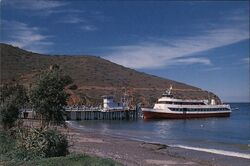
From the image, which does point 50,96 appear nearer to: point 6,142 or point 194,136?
point 6,142

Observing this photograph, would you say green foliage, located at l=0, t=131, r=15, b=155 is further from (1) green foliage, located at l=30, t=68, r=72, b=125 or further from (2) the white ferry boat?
(2) the white ferry boat

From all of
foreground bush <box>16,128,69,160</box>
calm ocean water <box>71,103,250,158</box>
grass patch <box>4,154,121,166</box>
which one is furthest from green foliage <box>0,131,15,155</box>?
calm ocean water <box>71,103,250,158</box>

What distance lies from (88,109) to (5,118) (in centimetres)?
6360

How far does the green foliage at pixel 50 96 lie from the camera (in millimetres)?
24109

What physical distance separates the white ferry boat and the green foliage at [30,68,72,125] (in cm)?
6926

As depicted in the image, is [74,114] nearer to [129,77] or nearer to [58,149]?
[58,149]

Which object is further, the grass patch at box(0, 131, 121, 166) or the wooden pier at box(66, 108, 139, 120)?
the wooden pier at box(66, 108, 139, 120)

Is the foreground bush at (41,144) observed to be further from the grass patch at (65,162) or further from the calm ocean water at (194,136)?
the calm ocean water at (194,136)

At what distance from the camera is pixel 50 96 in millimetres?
24141

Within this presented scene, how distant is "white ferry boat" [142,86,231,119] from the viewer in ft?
307

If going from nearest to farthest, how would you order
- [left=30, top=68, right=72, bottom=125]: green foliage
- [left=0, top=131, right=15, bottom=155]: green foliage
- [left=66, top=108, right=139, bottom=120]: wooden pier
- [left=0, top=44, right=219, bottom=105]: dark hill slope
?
[left=0, top=131, right=15, bottom=155]: green foliage → [left=30, top=68, right=72, bottom=125]: green foliage → [left=66, top=108, right=139, bottom=120]: wooden pier → [left=0, top=44, right=219, bottom=105]: dark hill slope

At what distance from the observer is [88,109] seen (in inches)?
3526

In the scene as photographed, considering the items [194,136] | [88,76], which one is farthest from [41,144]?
[88,76]

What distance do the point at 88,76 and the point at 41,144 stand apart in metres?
148
